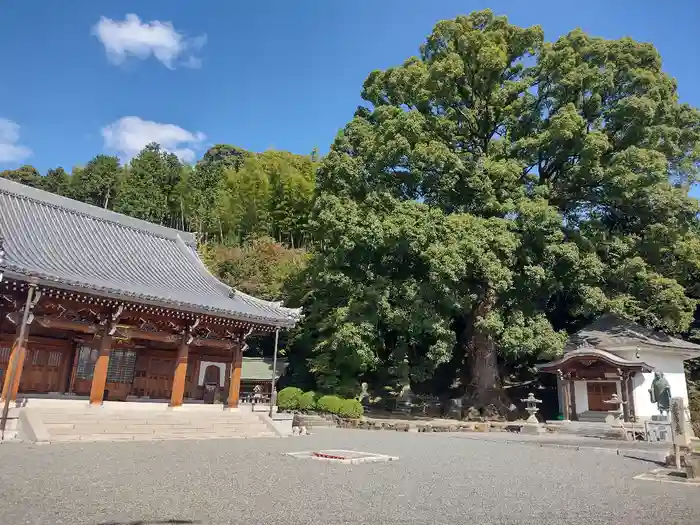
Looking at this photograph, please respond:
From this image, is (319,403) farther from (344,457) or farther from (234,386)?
(344,457)

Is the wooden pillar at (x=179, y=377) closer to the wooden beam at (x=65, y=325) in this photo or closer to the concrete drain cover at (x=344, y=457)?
the wooden beam at (x=65, y=325)

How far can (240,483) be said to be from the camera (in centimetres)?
666

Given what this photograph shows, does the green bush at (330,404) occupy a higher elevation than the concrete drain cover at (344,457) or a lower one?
higher

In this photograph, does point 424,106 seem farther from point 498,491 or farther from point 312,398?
point 498,491

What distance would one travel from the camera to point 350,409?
770 inches

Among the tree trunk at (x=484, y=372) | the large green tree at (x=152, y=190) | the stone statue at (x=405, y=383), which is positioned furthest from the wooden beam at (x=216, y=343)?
the large green tree at (x=152, y=190)

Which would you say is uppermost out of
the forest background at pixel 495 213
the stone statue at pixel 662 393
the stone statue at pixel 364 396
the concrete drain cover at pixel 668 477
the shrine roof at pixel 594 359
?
the forest background at pixel 495 213

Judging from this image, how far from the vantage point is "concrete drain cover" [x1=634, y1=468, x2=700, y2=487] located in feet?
25.4

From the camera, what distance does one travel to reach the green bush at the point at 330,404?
1973 cm

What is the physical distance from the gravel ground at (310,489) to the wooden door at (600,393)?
11.2 metres

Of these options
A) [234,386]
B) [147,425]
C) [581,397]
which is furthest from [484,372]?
[147,425]

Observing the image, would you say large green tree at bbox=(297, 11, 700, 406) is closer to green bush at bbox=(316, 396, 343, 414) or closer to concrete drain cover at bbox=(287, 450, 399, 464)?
green bush at bbox=(316, 396, 343, 414)

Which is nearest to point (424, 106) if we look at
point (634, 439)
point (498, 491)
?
point (634, 439)

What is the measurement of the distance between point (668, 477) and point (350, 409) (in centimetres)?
1274
